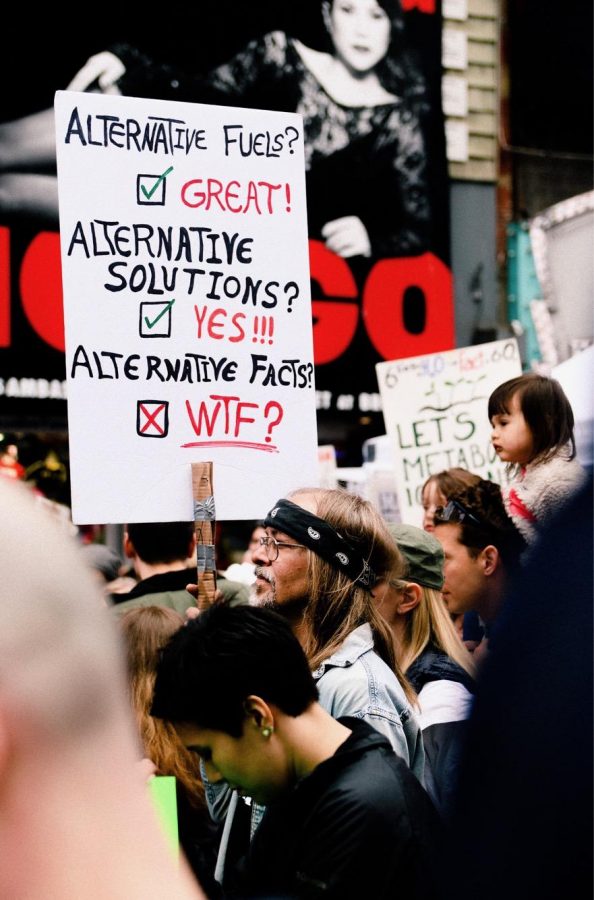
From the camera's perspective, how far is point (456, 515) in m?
4.11

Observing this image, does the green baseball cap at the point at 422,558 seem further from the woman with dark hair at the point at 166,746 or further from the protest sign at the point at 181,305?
the woman with dark hair at the point at 166,746

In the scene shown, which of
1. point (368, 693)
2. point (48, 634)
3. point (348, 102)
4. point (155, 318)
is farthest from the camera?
point (348, 102)

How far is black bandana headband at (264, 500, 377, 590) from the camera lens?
9.61 feet

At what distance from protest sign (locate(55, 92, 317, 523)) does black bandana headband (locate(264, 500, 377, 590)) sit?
681 millimetres

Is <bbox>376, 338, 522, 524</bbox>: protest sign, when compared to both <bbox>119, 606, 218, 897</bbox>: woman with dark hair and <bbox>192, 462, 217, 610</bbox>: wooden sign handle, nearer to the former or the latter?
Result: <bbox>192, 462, 217, 610</bbox>: wooden sign handle

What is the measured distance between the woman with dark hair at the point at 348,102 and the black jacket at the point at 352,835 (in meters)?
8.52

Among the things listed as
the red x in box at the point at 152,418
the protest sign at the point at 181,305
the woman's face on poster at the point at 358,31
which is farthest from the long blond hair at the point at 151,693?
the woman's face on poster at the point at 358,31

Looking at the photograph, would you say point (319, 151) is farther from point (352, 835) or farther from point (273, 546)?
point (352, 835)

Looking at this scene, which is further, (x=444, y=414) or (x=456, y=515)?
(x=444, y=414)

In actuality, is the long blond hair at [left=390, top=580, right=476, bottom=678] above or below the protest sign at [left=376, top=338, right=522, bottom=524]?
below

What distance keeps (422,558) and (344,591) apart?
2.32ft

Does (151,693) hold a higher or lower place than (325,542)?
lower

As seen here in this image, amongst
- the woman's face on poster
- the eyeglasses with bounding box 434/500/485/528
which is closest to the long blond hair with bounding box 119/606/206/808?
the eyeglasses with bounding box 434/500/485/528

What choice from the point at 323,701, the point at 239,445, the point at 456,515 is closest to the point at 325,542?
the point at 323,701
